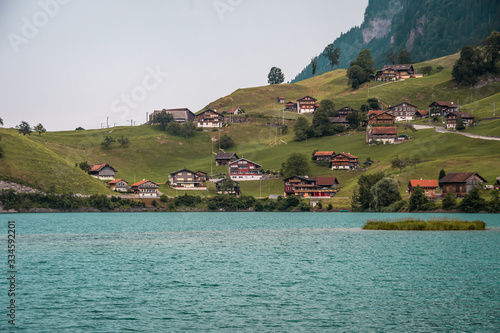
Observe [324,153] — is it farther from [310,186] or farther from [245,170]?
[245,170]

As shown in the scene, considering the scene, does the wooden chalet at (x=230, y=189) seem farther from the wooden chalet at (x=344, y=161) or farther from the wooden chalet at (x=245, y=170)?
the wooden chalet at (x=344, y=161)

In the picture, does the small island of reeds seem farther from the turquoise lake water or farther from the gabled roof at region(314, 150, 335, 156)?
the gabled roof at region(314, 150, 335, 156)

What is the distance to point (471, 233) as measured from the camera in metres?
81.8

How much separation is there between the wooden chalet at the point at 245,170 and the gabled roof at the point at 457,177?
72182mm

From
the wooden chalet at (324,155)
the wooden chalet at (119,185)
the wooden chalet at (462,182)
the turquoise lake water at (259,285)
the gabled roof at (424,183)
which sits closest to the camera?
the turquoise lake water at (259,285)

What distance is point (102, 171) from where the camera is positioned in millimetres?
187875

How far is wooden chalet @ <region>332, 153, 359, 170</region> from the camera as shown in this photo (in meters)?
186

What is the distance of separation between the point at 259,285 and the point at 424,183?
354ft

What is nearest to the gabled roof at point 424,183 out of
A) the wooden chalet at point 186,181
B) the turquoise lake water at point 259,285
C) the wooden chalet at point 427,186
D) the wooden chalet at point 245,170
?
the wooden chalet at point 427,186

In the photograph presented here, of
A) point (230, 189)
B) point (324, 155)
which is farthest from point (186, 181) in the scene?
point (324, 155)

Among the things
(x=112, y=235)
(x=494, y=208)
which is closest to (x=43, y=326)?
(x=112, y=235)

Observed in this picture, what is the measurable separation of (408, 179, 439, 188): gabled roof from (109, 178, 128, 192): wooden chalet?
92339 millimetres

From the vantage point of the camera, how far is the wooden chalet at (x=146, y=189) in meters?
173

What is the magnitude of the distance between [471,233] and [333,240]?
72.9 ft
